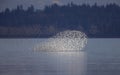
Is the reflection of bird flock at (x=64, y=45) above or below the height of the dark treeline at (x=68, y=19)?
below

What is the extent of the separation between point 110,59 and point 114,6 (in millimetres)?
14678

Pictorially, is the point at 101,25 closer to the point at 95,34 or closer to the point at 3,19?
the point at 95,34

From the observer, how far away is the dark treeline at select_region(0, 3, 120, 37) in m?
28.2

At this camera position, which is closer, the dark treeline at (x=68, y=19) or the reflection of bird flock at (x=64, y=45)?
the reflection of bird flock at (x=64, y=45)

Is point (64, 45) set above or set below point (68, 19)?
below

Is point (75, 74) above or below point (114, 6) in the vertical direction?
below

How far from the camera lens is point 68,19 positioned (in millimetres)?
29891

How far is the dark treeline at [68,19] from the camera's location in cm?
2816

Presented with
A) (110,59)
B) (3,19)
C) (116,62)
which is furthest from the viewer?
(3,19)

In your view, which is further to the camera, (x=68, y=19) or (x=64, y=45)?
(x=68, y=19)

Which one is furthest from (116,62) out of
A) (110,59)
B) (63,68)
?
(63,68)

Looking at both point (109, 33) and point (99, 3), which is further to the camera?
point (99, 3)

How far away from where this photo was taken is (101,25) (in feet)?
94.7

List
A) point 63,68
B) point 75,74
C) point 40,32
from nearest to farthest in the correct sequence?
1. point 75,74
2. point 63,68
3. point 40,32
